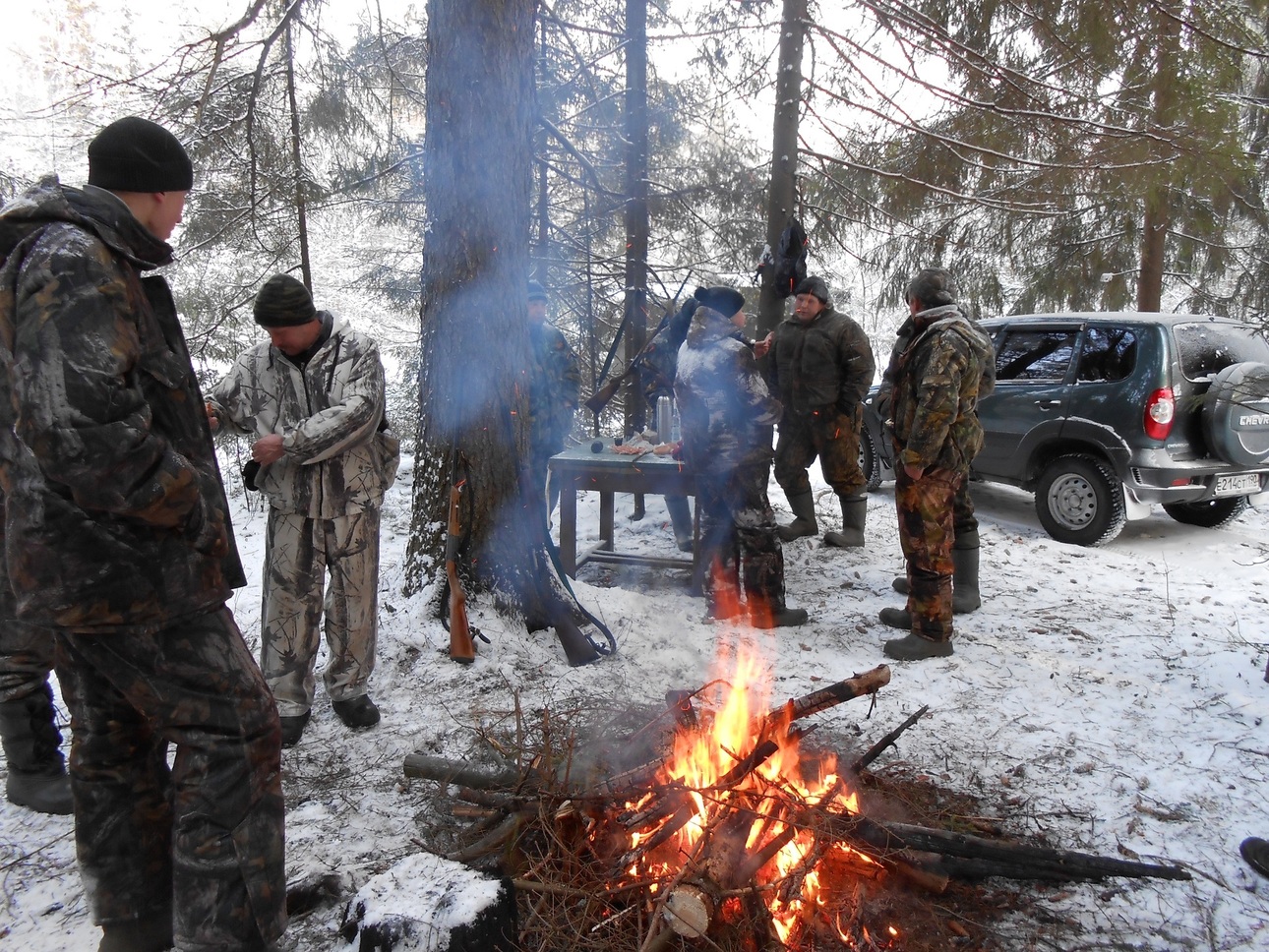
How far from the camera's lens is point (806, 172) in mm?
8742

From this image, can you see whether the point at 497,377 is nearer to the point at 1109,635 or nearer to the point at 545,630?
the point at 545,630

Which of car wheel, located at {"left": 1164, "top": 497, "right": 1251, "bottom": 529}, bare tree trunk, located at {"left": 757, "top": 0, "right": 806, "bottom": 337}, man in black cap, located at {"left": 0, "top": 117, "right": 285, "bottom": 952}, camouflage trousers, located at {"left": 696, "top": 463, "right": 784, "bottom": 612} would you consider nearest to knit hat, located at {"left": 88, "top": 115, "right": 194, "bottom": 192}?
man in black cap, located at {"left": 0, "top": 117, "right": 285, "bottom": 952}

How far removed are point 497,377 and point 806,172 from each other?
6121 millimetres

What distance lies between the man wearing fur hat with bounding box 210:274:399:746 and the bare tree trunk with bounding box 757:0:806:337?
523 cm

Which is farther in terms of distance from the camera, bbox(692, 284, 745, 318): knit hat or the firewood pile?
bbox(692, 284, 745, 318): knit hat

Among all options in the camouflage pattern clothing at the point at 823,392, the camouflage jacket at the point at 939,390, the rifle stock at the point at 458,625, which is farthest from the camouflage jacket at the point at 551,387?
the camouflage jacket at the point at 939,390

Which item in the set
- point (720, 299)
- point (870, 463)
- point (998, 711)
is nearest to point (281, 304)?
point (720, 299)

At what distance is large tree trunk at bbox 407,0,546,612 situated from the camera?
412cm

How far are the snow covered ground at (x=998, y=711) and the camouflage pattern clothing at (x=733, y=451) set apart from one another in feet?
1.27

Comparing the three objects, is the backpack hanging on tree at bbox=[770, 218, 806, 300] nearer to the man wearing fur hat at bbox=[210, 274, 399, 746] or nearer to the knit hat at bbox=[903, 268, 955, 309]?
the knit hat at bbox=[903, 268, 955, 309]

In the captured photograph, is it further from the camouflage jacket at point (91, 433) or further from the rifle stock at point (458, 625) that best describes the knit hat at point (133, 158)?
the rifle stock at point (458, 625)

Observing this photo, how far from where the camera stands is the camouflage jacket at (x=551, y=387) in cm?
654

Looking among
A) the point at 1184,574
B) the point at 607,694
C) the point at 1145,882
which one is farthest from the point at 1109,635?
the point at 607,694

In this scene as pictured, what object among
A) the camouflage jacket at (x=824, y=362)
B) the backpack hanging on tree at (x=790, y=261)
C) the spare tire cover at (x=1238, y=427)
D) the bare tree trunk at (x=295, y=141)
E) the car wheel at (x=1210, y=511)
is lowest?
the car wheel at (x=1210, y=511)
